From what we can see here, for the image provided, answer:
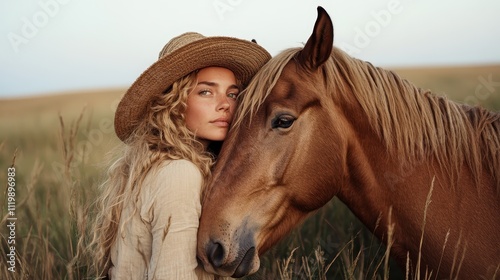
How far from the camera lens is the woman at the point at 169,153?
2375 millimetres

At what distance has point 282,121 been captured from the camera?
2572 mm

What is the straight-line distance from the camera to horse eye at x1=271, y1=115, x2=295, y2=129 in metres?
2.56

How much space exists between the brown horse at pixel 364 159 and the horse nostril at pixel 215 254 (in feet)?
0.64

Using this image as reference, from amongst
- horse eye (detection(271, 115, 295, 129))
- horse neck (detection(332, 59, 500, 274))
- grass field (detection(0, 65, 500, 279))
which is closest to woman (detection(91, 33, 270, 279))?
horse eye (detection(271, 115, 295, 129))

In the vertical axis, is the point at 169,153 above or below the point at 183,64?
below

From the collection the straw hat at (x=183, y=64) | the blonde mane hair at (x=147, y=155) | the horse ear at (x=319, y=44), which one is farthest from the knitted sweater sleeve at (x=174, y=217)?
the horse ear at (x=319, y=44)

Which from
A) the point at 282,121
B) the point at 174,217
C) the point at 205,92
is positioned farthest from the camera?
the point at 205,92

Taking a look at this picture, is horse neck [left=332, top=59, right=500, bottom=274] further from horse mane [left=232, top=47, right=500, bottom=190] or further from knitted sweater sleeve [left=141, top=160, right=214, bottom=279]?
knitted sweater sleeve [left=141, top=160, right=214, bottom=279]

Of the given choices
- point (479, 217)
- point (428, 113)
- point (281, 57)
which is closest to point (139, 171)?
point (281, 57)

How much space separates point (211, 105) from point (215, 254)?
2.81ft

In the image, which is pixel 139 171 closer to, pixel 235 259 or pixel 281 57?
pixel 235 259

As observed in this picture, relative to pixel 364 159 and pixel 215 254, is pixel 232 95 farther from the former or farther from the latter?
pixel 215 254

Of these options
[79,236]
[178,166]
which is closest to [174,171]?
[178,166]

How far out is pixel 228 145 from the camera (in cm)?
261
